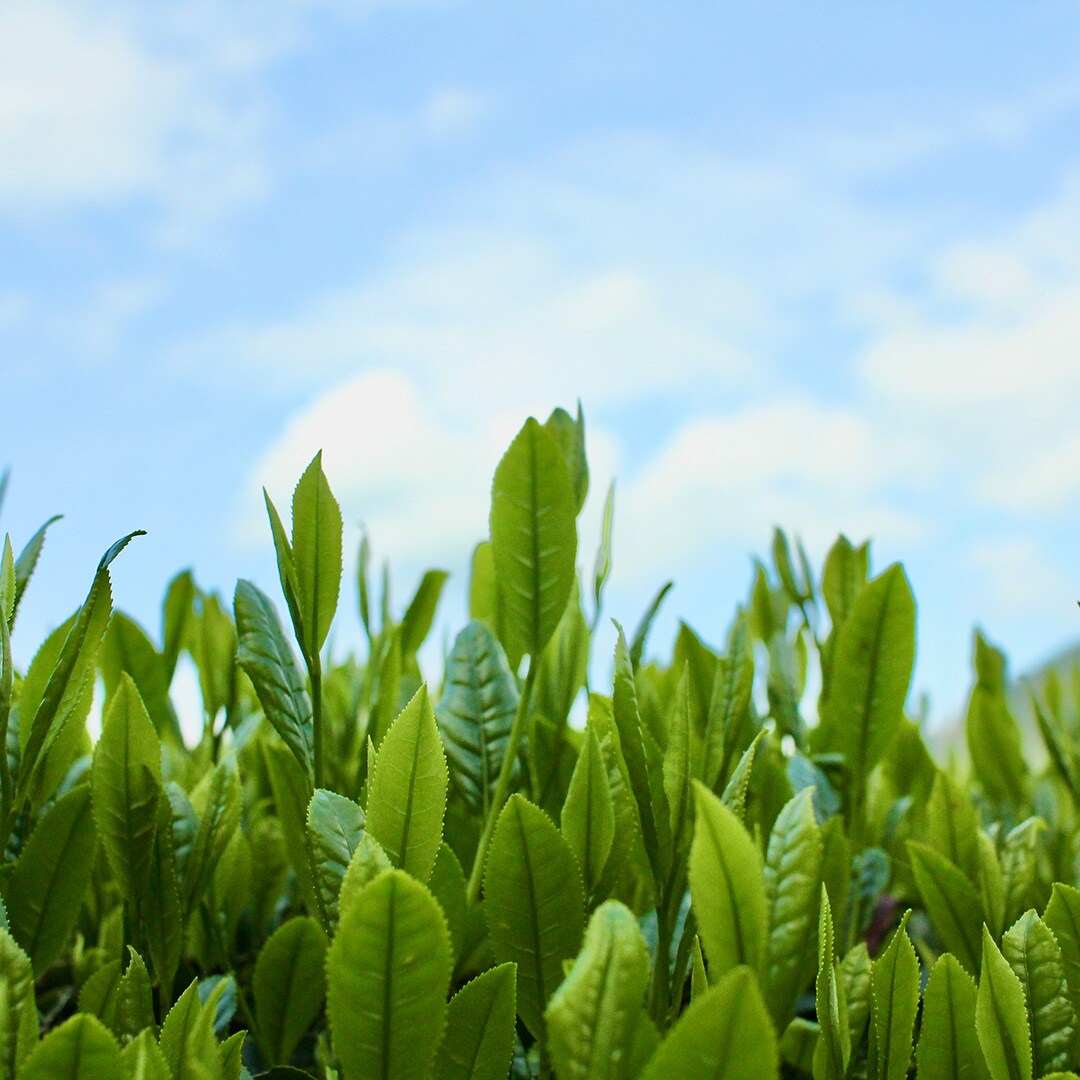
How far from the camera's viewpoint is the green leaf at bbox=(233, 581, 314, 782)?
1.02 metres

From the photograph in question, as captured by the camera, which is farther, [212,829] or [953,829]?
[953,829]

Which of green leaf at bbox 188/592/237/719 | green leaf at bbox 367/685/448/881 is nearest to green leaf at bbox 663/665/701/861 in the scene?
green leaf at bbox 367/685/448/881

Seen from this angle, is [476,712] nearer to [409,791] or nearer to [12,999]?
[409,791]

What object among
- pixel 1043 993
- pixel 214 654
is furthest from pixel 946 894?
pixel 214 654

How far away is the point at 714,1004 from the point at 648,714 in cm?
84

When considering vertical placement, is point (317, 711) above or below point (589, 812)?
above

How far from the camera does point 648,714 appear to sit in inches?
53.9

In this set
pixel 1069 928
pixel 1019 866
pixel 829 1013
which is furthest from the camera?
pixel 1019 866

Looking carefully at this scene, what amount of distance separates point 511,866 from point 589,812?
0.11 m

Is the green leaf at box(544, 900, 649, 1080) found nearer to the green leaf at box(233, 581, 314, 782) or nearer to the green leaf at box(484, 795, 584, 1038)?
the green leaf at box(484, 795, 584, 1038)

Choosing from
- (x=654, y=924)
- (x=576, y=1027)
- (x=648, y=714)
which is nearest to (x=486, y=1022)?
(x=576, y=1027)

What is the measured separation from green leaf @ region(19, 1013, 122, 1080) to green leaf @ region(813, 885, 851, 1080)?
1.48 ft

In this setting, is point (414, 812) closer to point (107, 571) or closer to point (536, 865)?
point (536, 865)

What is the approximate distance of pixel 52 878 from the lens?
1.02m
